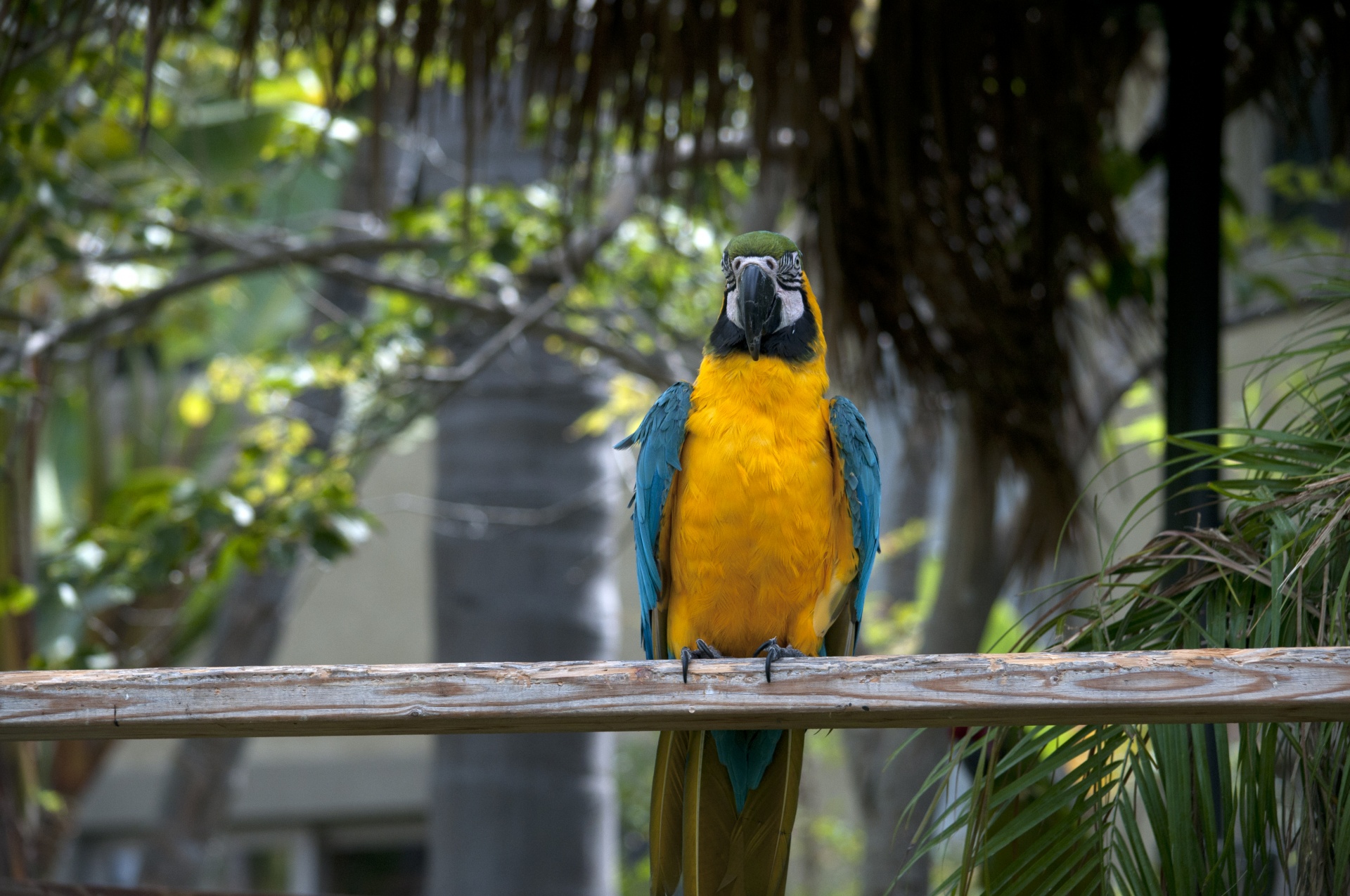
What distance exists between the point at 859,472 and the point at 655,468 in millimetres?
367

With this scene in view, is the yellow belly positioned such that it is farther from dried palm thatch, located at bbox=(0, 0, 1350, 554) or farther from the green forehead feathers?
dried palm thatch, located at bbox=(0, 0, 1350, 554)

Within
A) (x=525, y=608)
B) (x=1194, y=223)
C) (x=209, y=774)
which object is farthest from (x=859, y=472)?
(x=209, y=774)

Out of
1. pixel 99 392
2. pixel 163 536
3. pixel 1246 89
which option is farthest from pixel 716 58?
pixel 99 392

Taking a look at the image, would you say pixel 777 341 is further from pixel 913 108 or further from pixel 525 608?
pixel 525 608

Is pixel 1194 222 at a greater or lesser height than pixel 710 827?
greater

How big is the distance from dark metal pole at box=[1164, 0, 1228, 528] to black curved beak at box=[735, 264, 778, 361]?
95cm

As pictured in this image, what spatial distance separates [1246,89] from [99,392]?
6087 mm

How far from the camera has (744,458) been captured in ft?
6.55

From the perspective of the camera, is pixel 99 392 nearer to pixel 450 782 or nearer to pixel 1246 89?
pixel 450 782

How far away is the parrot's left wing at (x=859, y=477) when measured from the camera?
2.10 metres

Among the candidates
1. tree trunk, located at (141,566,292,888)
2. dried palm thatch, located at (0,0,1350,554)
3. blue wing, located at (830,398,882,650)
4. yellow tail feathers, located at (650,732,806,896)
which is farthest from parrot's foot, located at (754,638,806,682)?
tree trunk, located at (141,566,292,888)

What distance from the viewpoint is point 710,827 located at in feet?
6.08

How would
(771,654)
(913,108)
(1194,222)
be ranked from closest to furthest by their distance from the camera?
(771,654) → (1194,222) → (913,108)

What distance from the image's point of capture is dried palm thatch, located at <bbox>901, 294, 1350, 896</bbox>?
4.80 ft
